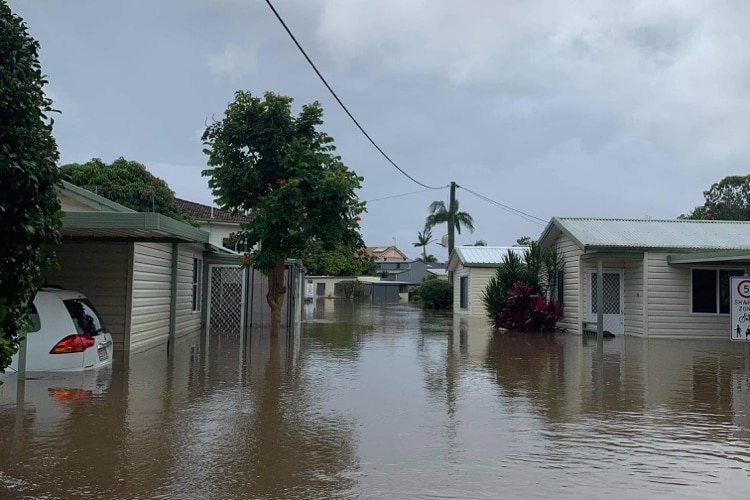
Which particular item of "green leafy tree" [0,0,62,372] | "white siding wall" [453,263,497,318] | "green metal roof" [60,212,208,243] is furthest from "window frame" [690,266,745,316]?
"green leafy tree" [0,0,62,372]

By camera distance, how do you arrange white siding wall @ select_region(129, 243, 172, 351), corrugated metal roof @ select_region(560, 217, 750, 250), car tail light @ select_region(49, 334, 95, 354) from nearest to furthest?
1. car tail light @ select_region(49, 334, 95, 354)
2. white siding wall @ select_region(129, 243, 172, 351)
3. corrugated metal roof @ select_region(560, 217, 750, 250)

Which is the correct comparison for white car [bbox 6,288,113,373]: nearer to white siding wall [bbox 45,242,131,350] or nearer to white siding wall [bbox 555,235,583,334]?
white siding wall [bbox 45,242,131,350]

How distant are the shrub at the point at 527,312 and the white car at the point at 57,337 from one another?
594 inches

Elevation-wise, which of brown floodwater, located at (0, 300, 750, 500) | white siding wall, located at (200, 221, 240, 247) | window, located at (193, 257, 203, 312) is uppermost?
white siding wall, located at (200, 221, 240, 247)

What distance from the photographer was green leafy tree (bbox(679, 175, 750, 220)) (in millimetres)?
49247

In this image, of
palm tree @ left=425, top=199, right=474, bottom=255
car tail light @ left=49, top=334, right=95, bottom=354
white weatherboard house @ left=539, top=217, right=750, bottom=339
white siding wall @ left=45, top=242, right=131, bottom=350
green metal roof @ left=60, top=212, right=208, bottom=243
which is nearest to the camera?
car tail light @ left=49, top=334, right=95, bottom=354

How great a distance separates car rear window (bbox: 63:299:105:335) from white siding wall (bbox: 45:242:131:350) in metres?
3.17

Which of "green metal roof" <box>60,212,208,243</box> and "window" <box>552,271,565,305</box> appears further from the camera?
"window" <box>552,271,565,305</box>

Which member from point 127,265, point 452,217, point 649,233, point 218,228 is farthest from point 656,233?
point 218,228

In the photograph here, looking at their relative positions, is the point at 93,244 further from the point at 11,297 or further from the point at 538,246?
the point at 538,246

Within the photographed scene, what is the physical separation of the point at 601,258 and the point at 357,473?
51.2 ft

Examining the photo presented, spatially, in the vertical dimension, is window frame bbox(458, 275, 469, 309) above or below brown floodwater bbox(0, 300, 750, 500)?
above

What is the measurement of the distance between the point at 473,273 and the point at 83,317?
24.5 m

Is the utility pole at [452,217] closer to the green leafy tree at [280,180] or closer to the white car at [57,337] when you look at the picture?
the green leafy tree at [280,180]
